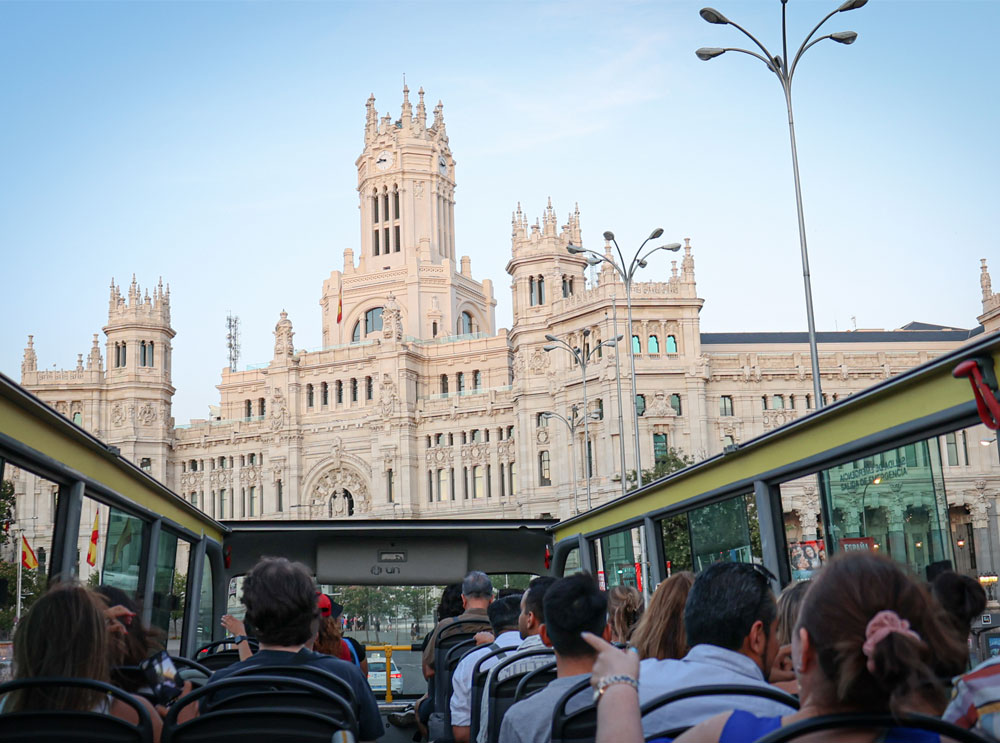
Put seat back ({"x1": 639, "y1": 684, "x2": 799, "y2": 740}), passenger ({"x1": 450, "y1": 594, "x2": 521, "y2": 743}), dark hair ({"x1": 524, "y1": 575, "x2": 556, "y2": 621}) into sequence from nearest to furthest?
seat back ({"x1": 639, "y1": 684, "x2": 799, "y2": 740})
dark hair ({"x1": 524, "y1": 575, "x2": 556, "y2": 621})
passenger ({"x1": 450, "y1": 594, "x2": 521, "y2": 743})

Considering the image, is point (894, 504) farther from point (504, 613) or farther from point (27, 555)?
point (27, 555)

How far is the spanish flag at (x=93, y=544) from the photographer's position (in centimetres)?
837

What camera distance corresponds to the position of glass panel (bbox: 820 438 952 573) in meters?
5.94

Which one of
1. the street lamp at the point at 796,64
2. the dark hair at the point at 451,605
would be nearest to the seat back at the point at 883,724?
the dark hair at the point at 451,605

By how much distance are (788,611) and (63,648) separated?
2.68m

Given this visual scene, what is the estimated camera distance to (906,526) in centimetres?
634

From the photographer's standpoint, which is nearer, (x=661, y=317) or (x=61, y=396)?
(x=661, y=317)

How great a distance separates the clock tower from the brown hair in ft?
286

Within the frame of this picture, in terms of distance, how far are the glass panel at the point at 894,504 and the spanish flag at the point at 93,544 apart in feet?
17.7

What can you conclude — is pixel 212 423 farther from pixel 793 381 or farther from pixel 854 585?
pixel 854 585

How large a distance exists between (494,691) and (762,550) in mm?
3184

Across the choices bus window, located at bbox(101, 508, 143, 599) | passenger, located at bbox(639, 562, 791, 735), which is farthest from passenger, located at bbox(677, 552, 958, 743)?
bus window, located at bbox(101, 508, 143, 599)

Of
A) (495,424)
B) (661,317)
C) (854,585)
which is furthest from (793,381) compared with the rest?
(854,585)

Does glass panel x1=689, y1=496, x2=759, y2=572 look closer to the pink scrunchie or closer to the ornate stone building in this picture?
the pink scrunchie
